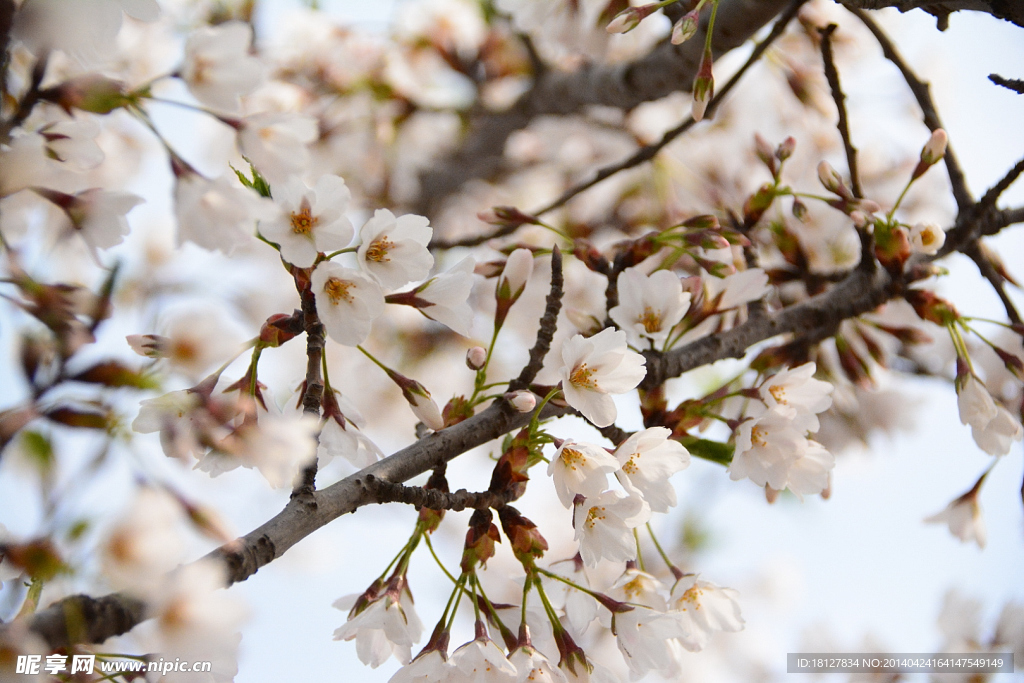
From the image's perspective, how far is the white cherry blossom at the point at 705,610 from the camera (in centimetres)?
86

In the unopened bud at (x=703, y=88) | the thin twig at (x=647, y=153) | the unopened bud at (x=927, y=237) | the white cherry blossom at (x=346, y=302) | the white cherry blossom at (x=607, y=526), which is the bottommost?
the white cherry blossom at (x=607, y=526)

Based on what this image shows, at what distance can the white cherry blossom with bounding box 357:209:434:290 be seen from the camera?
73cm

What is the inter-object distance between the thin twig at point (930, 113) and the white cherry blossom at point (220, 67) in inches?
36.8

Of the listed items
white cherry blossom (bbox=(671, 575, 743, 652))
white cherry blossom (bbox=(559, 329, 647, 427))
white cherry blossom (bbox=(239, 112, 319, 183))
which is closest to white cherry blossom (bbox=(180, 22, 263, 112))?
white cherry blossom (bbox=(239, 112, 319, 183))

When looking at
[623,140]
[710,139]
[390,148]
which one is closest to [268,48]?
[390,148]

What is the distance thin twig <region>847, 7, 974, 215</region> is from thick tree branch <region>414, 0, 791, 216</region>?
0.62 feet

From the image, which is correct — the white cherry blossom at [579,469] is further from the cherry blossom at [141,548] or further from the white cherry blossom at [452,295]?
the cherry blossom at [141,548]

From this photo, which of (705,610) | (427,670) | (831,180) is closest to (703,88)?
(831,180)

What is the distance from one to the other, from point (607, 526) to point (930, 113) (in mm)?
882

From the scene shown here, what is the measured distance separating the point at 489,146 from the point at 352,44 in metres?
0.67

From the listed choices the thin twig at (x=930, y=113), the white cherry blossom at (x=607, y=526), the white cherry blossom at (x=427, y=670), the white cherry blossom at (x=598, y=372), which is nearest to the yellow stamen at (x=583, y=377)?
the white cherry blossom at (x=598, y=372)

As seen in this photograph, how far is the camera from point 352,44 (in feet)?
7.83

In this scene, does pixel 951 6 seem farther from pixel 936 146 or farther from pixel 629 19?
pixel 629 19

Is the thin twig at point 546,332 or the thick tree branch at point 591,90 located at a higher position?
the thick tree branch at point 591,90
